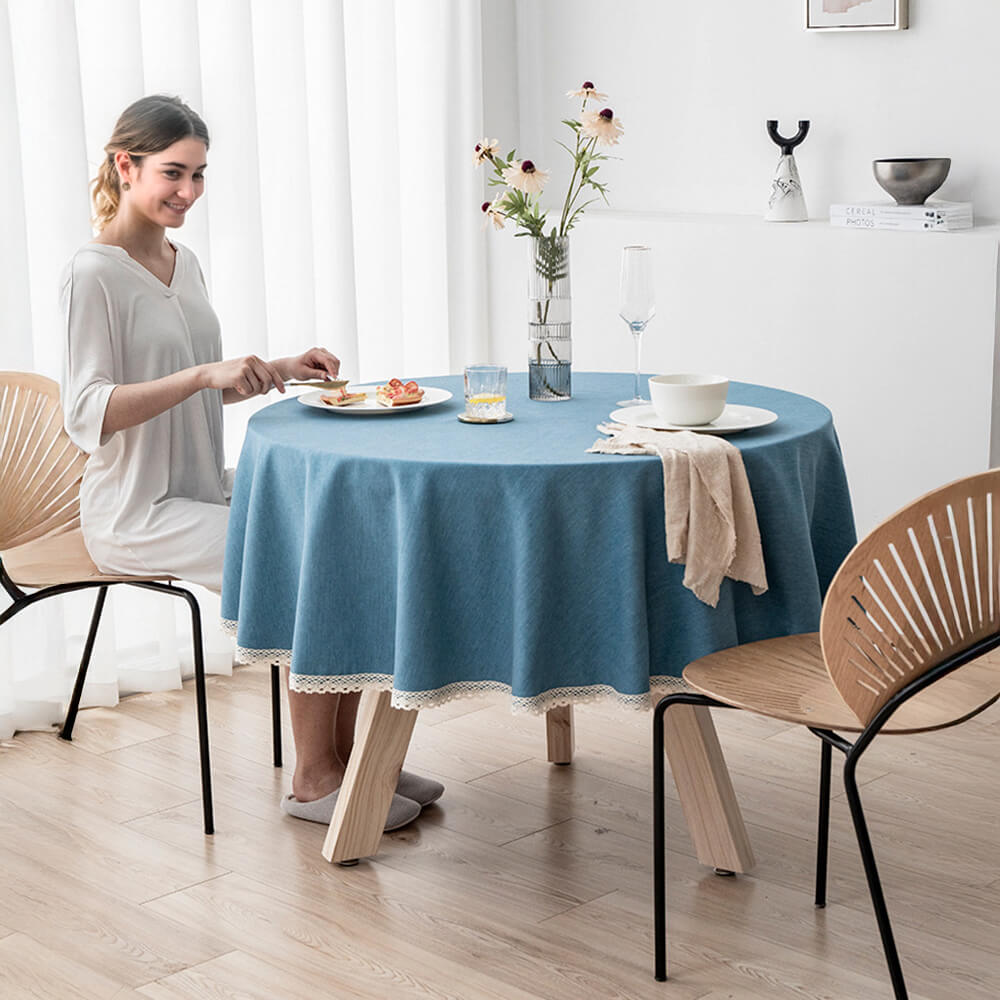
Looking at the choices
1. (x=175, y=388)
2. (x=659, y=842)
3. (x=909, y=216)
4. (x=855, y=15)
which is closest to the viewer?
(x=659, y=842)

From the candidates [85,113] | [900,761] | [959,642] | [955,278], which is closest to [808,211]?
[955,278]

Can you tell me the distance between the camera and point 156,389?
8.62 ft

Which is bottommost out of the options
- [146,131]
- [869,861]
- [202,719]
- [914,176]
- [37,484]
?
[202,719]

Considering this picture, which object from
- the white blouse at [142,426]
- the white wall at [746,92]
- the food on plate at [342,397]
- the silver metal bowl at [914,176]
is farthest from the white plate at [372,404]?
the white wall at [746,92]

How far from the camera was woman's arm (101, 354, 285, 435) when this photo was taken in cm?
259

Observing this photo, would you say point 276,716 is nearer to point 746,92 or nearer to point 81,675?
point 81,675

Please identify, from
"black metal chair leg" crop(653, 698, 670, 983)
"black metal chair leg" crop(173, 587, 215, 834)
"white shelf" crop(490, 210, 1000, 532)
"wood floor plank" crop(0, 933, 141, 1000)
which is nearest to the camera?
"black metal chair leg" crop(653, 698, 670, 983)

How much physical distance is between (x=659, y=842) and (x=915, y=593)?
1.84ft

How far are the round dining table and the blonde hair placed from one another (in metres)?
0.72

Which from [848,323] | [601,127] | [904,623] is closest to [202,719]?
[601,127]

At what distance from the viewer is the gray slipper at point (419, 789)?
2826mm

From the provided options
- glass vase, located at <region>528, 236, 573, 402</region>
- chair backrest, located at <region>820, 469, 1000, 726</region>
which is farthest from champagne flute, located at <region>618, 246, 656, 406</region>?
chair backrest, located at <region>820, 469, 1000, 726</region>

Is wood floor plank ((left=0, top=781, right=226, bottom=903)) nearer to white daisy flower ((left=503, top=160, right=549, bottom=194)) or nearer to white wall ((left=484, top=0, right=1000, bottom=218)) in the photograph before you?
white daisy flower ((left=503, top=160, right=549, bottom=194))

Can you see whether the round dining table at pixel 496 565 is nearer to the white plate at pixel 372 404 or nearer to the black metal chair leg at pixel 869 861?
the white plate at pixel 372 404
